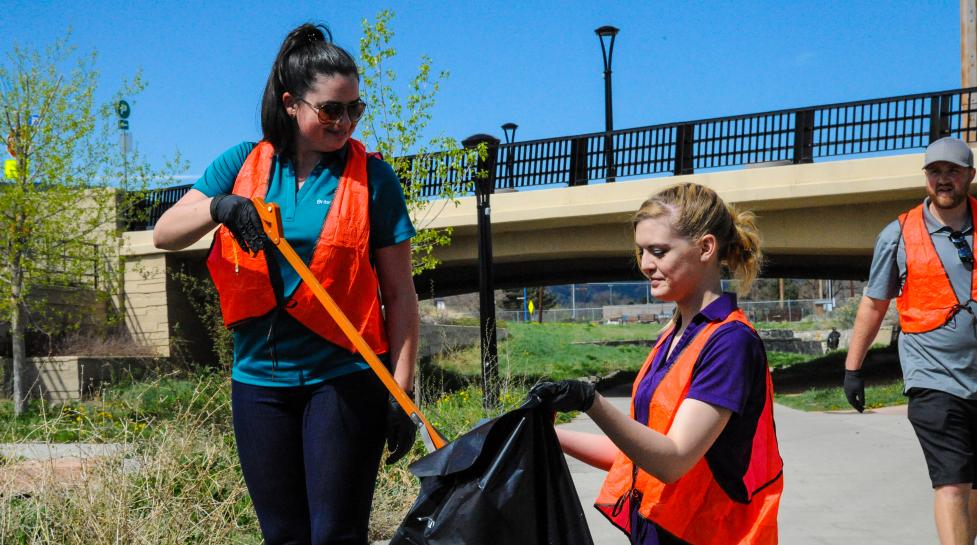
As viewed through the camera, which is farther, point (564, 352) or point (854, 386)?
point (564, 352)

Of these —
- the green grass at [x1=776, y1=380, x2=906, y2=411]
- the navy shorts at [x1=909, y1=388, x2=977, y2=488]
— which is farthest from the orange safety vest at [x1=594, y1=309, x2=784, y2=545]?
the green grass at [x1=776, y1=380, x2=906, y2=411]

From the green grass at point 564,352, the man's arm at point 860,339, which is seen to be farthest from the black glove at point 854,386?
the green grass at point 564,352

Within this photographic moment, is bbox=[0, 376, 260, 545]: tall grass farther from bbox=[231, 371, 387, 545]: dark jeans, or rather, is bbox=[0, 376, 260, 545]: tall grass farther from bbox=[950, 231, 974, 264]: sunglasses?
bbox=[950, 231, 974, 264]: sunglasses

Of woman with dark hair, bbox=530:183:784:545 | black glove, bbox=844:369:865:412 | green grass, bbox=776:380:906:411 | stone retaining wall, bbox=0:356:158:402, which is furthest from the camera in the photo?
stone retaining wall, bbox=0:356:158:402

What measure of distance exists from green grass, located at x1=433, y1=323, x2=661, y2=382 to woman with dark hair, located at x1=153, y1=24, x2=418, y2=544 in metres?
17.2

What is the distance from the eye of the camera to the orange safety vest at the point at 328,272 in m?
2.81

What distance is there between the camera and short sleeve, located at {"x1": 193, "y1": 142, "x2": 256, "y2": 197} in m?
2.99

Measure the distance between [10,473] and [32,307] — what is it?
49.4 feet

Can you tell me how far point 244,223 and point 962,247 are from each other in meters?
3.07

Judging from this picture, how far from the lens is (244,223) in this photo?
2697mm

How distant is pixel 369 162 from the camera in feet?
9.92

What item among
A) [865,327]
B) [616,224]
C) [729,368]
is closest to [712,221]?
[729,368]

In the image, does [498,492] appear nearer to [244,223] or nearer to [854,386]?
[244,223]

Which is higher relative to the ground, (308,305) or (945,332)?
(308,305)
